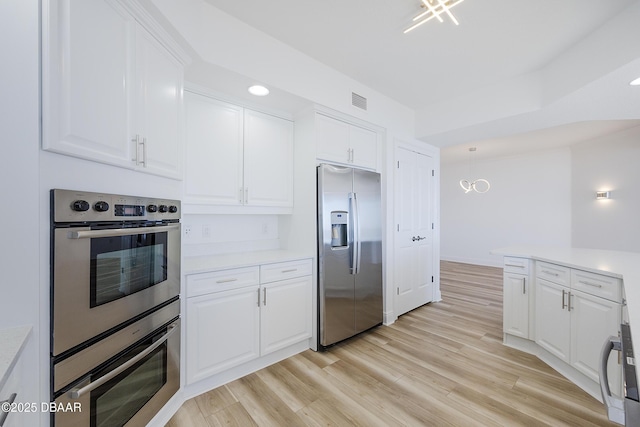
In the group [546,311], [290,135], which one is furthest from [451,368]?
[290,135]

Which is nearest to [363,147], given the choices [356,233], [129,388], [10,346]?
[356,233]

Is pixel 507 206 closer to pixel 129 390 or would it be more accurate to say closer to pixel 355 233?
pixel 355 233

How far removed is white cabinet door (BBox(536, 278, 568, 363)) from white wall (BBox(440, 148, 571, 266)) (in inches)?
177

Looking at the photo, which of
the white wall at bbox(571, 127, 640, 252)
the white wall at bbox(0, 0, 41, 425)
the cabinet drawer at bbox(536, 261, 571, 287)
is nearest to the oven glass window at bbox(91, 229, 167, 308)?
the white wall at bbox(0, 0, 41, 425)

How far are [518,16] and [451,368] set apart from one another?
2906mm

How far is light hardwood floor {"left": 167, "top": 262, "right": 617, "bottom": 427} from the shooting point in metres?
1.71

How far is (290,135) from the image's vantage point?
2.82m

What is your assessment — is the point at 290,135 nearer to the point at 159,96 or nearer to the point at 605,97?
the point at 159,96

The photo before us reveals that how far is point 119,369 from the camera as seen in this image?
1.27 meters

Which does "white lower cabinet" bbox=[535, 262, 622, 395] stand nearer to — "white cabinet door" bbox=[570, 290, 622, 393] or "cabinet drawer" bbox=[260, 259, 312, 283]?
"white cabinet door" bbox=[570, 290, 622, 393]

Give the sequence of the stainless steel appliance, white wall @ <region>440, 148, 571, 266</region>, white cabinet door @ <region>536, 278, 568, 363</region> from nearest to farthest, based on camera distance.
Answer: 1. the stainless steel appliance
2. white cabinet door @ <region>536, 278, 568, 363</region>
3. white wall @ <region>440, 148, 571, 266</region>

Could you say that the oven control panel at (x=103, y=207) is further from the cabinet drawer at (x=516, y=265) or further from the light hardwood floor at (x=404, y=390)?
the cabinet drawer at (x=516, y=265)

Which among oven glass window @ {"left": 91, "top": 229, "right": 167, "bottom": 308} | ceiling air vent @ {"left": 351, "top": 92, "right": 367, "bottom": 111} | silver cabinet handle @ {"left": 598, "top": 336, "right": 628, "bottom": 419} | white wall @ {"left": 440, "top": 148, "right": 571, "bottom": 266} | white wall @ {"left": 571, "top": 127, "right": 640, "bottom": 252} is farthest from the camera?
white wall @ {"left": 440, "top": 148, "right": 571, "bottom": 266}

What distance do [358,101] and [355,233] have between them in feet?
4.89
